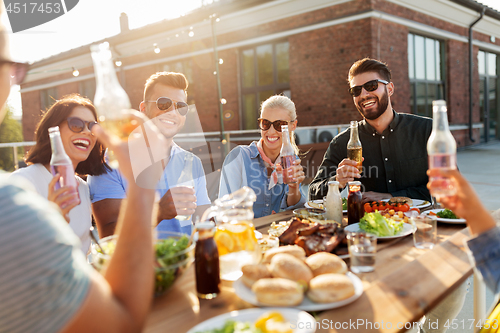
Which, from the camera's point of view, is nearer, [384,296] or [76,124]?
[384,296]

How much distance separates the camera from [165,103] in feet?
9.12

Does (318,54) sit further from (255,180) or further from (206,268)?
(206,268)

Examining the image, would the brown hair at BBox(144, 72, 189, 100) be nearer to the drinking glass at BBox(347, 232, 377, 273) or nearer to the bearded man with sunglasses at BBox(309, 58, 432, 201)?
the bearded man with sunglasses at BBox(309, 58, 432, 201)

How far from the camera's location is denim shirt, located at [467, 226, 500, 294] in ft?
4.16

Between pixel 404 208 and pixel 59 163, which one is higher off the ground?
Result: pixel 59 163

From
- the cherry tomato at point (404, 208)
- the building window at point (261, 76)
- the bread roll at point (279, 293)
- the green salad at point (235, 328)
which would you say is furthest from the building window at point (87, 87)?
the green salad at point (235, 328)

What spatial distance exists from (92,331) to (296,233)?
3.63 feet

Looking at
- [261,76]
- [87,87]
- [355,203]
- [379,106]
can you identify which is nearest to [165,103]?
[355,203]

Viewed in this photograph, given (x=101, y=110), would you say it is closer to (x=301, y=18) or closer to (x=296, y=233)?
(x=296, y=233)

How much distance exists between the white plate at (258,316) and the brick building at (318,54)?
9.53 m

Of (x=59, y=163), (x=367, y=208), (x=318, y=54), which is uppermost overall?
(x=318, y=54)

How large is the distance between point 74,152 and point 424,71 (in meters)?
13.1

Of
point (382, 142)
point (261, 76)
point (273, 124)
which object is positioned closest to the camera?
point (273, 124)

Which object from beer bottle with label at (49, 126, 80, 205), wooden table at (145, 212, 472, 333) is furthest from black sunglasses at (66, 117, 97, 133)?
wooden table at (145, 212, 472, 333)
